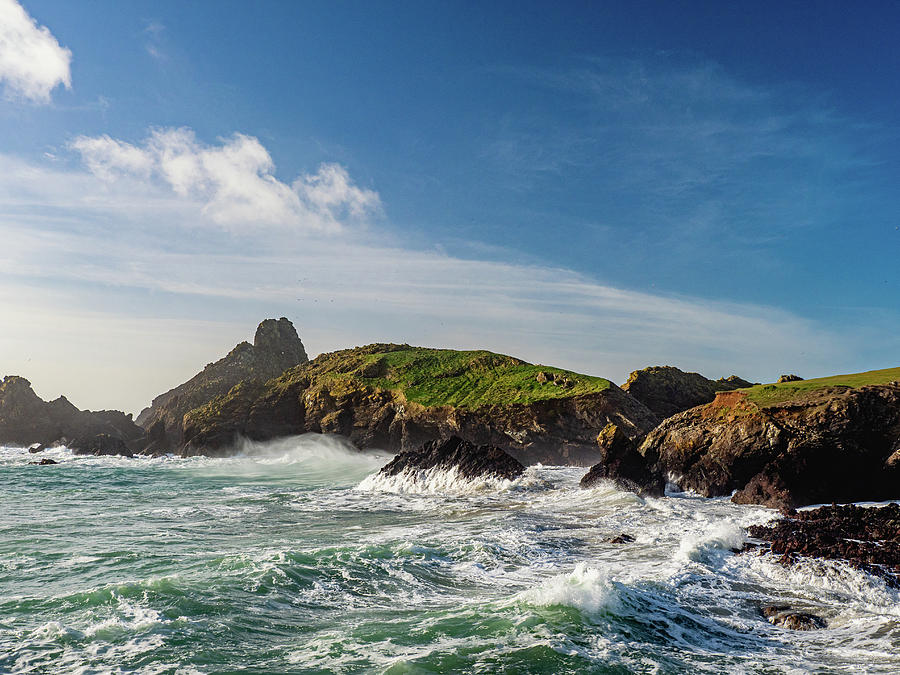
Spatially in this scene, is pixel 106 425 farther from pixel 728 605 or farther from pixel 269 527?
pixel 728 605

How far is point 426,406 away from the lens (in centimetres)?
5094

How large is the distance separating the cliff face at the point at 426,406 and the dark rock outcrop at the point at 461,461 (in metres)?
13.3

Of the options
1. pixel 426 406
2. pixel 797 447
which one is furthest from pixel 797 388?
pixel 426 406

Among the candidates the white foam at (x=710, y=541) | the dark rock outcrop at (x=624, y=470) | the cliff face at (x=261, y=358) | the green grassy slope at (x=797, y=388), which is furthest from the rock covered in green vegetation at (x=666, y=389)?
the cliff face at (x=261, y=358)

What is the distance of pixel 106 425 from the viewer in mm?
78875

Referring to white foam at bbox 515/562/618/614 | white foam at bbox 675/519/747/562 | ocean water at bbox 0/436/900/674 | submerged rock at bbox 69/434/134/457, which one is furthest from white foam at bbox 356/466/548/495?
submerged rock at bbox 69/434/134/457

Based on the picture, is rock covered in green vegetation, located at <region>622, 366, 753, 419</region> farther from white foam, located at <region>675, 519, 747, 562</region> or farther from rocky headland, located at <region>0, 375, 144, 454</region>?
rocky headland, located at <region>0, 375, 144, 454</region>

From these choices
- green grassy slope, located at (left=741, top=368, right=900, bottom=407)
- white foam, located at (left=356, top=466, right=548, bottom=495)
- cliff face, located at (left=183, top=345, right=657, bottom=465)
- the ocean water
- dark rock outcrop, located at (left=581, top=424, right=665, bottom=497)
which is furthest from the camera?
cliff face, located at (left=183, top=345, right=657, bottom=465)

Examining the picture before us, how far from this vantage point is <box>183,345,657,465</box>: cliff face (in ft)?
145

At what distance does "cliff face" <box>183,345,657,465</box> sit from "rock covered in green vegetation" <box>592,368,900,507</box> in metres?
15.0

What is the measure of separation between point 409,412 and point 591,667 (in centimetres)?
4443

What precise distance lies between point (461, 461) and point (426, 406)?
19934 mm

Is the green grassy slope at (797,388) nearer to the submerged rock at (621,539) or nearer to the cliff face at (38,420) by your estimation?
the submerged rock at (621,539)

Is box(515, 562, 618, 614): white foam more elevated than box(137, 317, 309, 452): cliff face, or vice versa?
box(137, 317, 309, 452): cliff face
